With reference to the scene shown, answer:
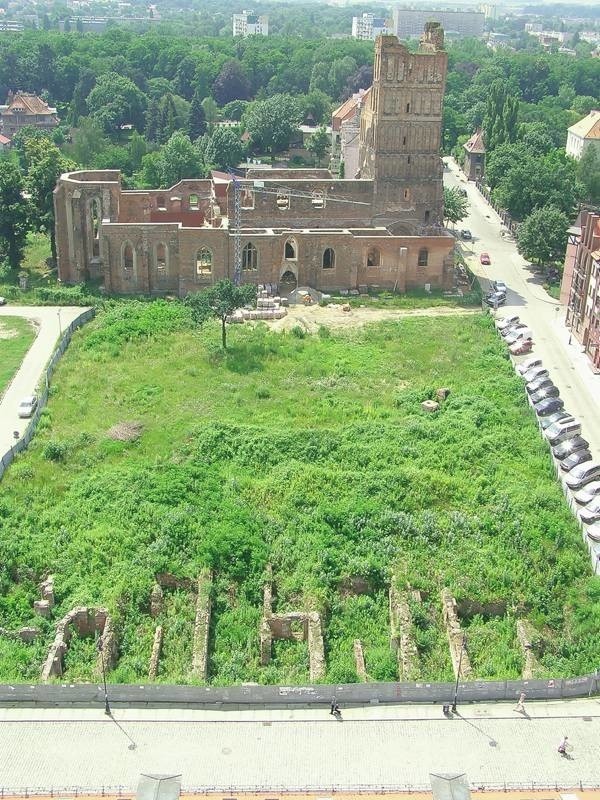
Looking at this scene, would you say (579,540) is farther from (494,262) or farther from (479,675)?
(494,262)

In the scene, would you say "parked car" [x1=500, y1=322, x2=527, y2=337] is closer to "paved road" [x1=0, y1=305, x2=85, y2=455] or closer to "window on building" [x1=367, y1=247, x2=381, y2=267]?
"window on building" [x1=367, y1=247, x2=381, y2=267]

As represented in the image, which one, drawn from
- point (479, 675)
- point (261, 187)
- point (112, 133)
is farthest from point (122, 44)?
point (479, 675)

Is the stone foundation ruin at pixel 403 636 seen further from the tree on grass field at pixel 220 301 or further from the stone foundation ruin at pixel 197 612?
the tree on grass field at pixel 220 301

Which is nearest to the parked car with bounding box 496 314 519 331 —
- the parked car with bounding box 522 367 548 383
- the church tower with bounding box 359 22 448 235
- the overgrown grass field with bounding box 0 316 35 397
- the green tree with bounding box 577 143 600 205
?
the parked car with bounding box 522 367 548 383

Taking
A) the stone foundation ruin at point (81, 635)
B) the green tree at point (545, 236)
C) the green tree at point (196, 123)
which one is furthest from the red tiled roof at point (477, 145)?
the stone foundation ruin at point (81, 635)

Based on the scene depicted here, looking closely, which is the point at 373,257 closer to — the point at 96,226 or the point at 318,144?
the point at 96,226

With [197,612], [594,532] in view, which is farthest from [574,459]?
[197,612]
